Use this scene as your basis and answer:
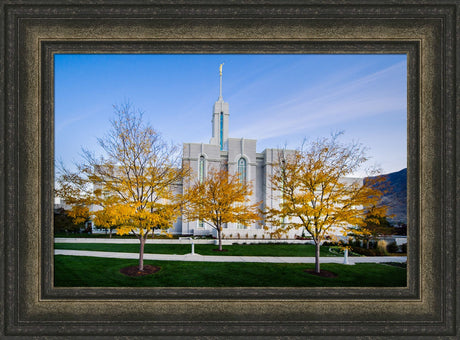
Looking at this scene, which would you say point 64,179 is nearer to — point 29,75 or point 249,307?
point 29,75

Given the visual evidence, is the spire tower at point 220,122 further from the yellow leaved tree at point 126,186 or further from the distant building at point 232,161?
the yellow leaved tree at point 126,186

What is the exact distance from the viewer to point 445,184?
3.15 meters

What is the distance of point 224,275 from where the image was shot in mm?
5645

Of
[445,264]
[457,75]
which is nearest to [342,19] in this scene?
[457,75]

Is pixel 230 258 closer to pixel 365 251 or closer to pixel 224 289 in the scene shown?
pixel 224 289

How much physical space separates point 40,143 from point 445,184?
20.0 feet

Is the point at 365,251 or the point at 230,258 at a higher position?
the point at 230,258

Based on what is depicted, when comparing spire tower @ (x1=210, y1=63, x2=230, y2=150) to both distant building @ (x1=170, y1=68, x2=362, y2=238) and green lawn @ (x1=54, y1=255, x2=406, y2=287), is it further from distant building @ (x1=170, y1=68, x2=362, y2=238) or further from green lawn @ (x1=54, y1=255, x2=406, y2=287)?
green lawn @ (x1=54, y1=255, x2=406, y2=287)

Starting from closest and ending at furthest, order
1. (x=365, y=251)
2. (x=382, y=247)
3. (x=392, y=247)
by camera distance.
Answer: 1. (x=392, y=247)
2. (x=382, y=247)
3. (x=365, y=251)

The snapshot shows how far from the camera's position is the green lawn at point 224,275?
16.2 feet

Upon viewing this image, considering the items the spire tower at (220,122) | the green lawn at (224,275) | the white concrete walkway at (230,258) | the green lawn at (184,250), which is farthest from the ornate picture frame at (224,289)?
the spire tower at (220,122)

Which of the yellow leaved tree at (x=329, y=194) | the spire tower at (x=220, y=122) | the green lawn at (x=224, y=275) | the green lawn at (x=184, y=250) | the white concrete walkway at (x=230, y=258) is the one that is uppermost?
the spire tower at (x=220, y=122)

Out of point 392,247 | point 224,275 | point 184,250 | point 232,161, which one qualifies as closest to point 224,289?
point 224,275

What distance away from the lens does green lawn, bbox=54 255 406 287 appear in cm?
493
